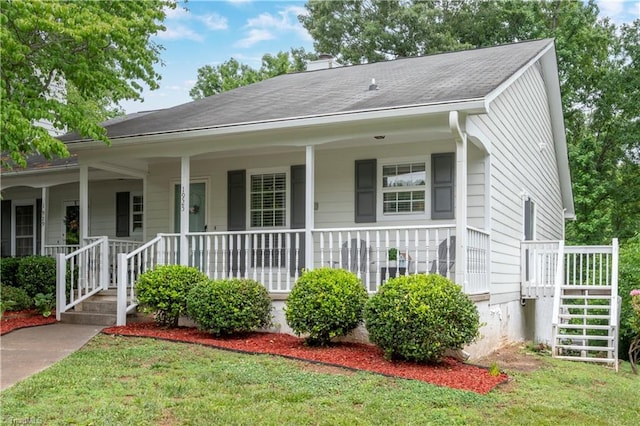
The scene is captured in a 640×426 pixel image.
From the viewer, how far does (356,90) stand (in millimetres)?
10477

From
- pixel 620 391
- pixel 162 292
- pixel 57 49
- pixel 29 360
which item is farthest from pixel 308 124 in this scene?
pixel 620 391

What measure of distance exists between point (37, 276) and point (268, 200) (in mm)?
4435

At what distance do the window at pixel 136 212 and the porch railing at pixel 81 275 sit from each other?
8.21ft

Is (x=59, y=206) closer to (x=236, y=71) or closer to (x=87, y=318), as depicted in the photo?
(x=87, y=318)

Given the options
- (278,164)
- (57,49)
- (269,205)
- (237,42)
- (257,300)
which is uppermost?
(237,42)

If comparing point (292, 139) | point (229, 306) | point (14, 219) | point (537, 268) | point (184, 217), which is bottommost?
point (229, 306)

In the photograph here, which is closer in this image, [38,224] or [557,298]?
[557,298]

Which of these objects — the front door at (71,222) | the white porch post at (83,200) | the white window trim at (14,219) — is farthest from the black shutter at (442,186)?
the white window trim at (14,219)

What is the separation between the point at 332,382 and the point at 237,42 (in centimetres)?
2403

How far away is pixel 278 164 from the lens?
1083 centimetres

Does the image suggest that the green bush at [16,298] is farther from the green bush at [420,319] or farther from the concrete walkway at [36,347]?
the green bush at [420,319]

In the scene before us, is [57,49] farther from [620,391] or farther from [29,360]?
[620,391]

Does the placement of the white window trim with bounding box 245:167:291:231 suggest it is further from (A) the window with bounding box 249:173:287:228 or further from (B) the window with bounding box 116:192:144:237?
(B) the window with bounding box 116:192:144:237

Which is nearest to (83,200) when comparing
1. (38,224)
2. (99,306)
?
(99,306)
